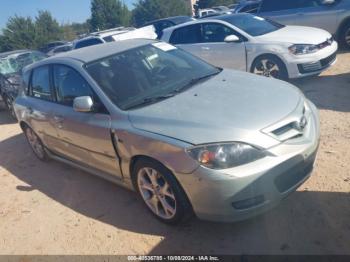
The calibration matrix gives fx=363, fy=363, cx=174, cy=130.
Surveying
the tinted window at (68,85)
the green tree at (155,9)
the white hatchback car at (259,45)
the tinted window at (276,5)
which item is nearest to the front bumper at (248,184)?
the tinted window at (68,85)

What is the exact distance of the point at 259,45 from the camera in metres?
7.06

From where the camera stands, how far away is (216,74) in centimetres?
426

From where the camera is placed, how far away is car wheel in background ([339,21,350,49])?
9076mm

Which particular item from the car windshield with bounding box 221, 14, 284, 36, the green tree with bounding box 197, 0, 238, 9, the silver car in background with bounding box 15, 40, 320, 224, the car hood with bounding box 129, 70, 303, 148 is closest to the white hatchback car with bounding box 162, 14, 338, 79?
the car windshield with bounding box 221, 14, 284, 36

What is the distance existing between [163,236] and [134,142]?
934 millimetres

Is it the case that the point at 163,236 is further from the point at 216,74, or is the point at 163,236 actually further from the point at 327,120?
the point at 327,120

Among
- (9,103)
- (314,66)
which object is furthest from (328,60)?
(9,103)

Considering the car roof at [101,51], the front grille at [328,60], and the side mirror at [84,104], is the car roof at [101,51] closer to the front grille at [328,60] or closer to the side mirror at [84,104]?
the side mirror at [84,104]

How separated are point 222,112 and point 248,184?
2.30ft

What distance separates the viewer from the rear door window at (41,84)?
4819mm

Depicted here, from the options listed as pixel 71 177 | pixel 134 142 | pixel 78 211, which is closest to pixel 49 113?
pixel 71 177

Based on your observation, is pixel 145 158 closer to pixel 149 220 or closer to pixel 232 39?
pixel 149 220

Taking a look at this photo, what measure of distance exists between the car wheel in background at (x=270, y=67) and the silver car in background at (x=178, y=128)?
2893 millimetres

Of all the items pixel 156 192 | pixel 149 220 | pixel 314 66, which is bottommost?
pixel 149 220
